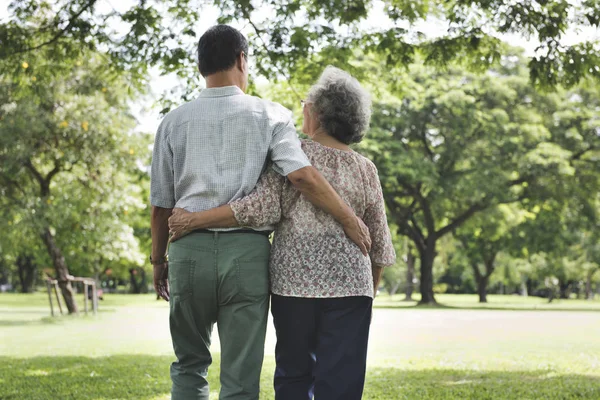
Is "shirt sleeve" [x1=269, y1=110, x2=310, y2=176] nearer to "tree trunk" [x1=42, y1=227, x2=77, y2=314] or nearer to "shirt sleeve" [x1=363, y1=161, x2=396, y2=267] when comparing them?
"shirt sleeve" [x1=363, y1=161, x2=396, y2=267]

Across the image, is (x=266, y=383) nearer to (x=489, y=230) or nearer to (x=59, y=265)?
(x=59, y=265)

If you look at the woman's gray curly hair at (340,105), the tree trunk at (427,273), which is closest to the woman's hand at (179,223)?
the woman's gray curly hair at (340,105)

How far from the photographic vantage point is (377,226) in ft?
11.5

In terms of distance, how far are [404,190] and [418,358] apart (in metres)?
23.7

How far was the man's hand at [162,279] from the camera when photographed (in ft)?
11.6

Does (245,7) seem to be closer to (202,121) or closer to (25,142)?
(202,121)

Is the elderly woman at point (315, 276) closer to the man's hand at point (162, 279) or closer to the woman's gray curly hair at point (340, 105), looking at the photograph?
the woman's gray curly hair at point (340, 105)

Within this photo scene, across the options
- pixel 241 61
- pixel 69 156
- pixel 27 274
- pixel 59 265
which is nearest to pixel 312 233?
pixel 241 61

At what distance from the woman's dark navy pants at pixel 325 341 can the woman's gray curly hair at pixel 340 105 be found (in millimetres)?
787

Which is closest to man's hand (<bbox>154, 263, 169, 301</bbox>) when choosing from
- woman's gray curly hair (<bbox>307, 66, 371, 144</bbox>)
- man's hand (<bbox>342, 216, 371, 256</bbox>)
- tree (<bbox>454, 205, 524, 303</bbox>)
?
man's hand (<bbox>342, 216, 371, 256</bbox>)

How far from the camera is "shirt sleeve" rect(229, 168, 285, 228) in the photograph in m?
3.12

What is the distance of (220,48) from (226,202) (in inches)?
27.3

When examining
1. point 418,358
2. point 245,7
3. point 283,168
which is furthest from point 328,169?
point 418,358

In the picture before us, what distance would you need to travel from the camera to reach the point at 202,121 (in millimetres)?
3262
